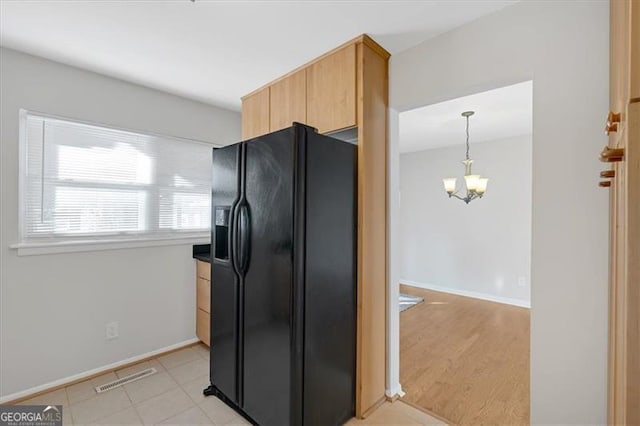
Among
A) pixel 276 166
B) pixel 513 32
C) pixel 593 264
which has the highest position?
pixel 513 32

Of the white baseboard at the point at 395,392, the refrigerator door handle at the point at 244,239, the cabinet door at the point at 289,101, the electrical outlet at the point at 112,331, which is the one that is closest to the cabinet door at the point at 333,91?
the cabinet door at the point at 289,101

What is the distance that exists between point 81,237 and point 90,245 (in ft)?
0.32

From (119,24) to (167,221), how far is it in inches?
65.9

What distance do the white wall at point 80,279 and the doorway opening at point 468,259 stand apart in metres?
2.21

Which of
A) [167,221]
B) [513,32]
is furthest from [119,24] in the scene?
[513,32]

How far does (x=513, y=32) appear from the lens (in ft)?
5.19

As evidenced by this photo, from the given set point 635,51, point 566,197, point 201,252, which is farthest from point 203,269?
point 635,51

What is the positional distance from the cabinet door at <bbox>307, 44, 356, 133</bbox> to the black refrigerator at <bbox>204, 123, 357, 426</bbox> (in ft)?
0.84

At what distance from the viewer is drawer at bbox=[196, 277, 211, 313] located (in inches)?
109

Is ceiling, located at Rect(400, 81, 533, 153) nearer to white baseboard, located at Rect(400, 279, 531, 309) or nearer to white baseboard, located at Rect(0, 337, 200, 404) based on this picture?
white baseboard, located at Rect(400, 279, 531, 309)

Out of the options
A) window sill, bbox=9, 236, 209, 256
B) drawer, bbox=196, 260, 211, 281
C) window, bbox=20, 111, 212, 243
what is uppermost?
window, bbox=20, 111, 212, 243

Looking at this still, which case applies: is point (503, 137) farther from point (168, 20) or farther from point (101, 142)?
point (101, 142)

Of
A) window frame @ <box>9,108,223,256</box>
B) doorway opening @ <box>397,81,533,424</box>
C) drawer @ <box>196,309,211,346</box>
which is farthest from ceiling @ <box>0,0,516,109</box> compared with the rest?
drawer @ <box>196,309,211,346</box>

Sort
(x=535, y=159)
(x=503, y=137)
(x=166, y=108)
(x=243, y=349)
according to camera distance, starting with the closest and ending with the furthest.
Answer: (x=535, y=159) → (x=243, y=349) → (x=166, y=108) → (x=503, y=137)
